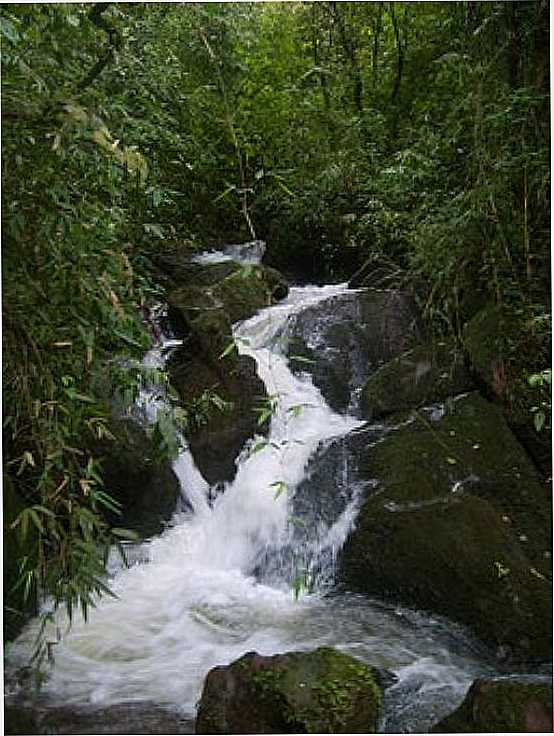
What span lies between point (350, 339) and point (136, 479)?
4.91ft

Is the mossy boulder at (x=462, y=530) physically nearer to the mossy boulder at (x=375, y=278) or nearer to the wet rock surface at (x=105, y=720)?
the wet rock surface at (x=105, y=720)

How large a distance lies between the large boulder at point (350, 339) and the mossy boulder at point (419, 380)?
426 millimetres

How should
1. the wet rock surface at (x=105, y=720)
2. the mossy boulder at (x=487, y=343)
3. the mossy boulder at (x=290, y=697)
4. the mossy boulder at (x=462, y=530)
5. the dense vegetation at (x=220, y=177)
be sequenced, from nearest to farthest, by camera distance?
the dense vegetation at (x=220, y=177)
the mossy boulder at (x=290, y=697)
the wet rock surface at (x=105, y=720)
the mossy boulder at (x=462, y=530)
the mossy boulder at (x=487, y=343)

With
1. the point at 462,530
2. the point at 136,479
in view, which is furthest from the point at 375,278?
the point at 462,530

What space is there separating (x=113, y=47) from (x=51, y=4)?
0.15 m

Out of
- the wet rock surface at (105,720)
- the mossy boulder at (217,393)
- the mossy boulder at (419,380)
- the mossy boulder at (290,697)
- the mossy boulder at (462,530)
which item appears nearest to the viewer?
the mossy boulder at (290,697)

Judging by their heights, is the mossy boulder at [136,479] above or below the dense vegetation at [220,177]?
below

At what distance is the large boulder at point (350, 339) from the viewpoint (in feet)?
14.0

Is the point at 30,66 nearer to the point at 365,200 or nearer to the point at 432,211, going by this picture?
the point at 432,211

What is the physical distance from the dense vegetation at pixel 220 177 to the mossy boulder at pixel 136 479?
5.6 inches

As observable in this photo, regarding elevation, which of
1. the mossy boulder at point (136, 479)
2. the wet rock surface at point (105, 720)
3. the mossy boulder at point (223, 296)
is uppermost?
the mossy boulder at point (223, 296)

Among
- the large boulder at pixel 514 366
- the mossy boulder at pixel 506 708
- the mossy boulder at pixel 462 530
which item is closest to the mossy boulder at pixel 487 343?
the large boulder at pixel 514 366

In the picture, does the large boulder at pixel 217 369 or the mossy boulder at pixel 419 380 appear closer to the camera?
the mossy boulder at pixel 419 380

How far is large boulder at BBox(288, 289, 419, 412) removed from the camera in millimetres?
4266
